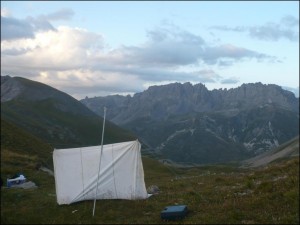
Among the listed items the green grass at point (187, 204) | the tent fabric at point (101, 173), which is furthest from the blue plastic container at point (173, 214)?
the tent fabric at point (101, 173)

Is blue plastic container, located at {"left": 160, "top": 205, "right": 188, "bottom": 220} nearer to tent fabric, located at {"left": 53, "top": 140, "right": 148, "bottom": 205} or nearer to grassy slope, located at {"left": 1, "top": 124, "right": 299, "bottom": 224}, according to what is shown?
grassy slope, located at {"left": 1, "top": 124, "right": 299, "bottom": 224}

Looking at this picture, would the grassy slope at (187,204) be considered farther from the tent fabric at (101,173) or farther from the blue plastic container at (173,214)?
the tent fabric at (101,173)

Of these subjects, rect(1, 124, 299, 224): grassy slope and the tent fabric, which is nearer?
rect(1, 124, 299, 224): grassy slope

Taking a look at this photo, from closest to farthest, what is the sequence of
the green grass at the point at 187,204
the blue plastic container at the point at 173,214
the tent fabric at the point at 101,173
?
the green grass at the point at 187,204, the blue plastic container at the point at 173,214, the tent fabric at the point at 101,173

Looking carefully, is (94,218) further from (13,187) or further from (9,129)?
(9,129)

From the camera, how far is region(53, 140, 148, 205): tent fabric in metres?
24.6

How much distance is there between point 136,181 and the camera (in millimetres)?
25016

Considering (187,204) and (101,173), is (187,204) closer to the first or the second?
(187,204)

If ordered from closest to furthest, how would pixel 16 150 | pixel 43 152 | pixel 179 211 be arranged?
1. pixel 179 211
2. pixel 16 150
3. pixel 43 152

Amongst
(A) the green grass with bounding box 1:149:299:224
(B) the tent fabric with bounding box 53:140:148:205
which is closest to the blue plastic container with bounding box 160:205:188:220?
(A) the green grass with bounding box 1:149:299:224

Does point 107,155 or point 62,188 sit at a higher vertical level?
point 107,155

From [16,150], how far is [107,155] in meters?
A: 35.6

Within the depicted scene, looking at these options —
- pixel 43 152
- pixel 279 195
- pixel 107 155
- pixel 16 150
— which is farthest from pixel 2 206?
pixel 43 152

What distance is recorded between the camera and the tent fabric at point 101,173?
2464 cm
